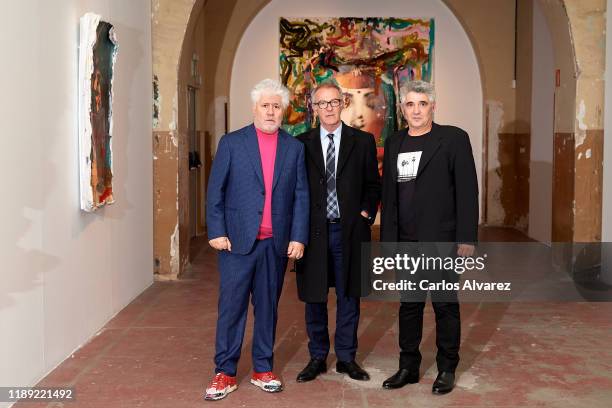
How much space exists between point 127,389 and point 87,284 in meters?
1.22

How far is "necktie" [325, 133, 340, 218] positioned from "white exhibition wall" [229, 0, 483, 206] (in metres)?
7.90

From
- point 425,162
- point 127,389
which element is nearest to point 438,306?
point 425,162

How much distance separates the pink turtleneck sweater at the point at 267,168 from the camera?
4414 millimetres

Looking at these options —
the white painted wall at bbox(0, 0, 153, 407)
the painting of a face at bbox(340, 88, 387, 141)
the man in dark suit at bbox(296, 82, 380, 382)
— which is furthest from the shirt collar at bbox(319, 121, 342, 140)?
the painting of a face at bbox(340, 88, 387, 141)

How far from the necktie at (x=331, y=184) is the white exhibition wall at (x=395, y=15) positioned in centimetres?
790

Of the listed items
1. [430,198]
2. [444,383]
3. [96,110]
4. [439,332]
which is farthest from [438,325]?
[96,110]

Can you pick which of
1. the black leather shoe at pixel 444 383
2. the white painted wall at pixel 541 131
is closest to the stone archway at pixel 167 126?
the black leather shoe at pixel 444 383

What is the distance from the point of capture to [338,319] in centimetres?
484

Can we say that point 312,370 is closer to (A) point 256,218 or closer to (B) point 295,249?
(B) point 295,249

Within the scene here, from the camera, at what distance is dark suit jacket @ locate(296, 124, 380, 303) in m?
4.65

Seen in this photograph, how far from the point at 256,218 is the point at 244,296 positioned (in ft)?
1.48

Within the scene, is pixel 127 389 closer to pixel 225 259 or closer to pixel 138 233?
pixel 225 259

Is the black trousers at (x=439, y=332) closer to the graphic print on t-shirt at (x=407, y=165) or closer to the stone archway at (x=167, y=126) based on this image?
the graphic print on t-shirt at (x=407, y=165)

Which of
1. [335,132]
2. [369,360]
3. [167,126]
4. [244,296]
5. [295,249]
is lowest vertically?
[369,360]
